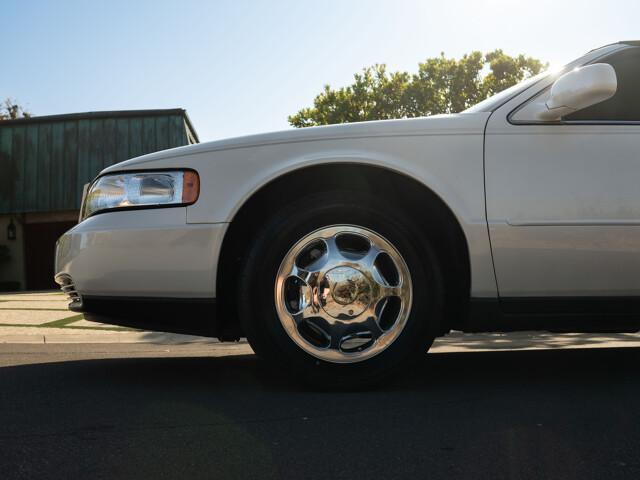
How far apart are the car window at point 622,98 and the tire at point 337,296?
1000mm

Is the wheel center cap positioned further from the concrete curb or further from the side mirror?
the concrete curb

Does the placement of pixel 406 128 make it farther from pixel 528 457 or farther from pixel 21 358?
pixel 21 358

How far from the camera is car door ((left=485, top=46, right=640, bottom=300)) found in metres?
2.78

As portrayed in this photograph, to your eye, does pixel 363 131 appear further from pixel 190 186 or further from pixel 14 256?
pixel 14 256

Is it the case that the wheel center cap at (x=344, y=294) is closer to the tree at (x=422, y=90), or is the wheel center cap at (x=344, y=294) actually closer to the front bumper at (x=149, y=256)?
the front bumper at (x=149, y=256)

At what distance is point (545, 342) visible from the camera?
572 centimetres

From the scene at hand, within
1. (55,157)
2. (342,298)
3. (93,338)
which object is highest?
(55,157)

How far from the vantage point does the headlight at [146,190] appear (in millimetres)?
2857

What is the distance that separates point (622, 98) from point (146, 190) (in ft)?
7.21

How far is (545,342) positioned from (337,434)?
4.04 metres

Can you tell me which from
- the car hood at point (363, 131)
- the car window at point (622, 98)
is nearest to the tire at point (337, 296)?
the car hood at point (363, 131)

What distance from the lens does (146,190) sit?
2.92 m

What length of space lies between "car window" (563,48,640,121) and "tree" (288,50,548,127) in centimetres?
2661

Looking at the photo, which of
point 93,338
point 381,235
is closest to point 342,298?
point 381,235
